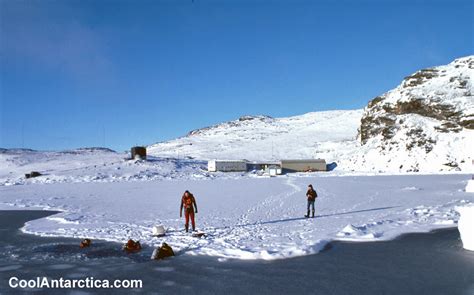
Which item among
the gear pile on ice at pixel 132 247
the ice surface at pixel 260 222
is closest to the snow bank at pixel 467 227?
the ice surface at pixel 260 222

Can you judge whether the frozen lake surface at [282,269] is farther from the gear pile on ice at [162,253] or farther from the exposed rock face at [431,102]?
the exposed rock face at [431,102]

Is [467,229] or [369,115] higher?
[369,115]

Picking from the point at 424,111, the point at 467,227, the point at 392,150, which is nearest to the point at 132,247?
the point at 467,227

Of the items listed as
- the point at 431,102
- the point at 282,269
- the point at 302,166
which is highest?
the point at 431,102

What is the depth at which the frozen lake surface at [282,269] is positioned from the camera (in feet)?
31.1

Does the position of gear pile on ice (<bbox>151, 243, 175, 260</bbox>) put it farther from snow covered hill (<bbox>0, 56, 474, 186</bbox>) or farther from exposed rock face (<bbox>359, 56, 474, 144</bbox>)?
exposed rock face (<bbox>359, 56, 474, 144</bbox>)

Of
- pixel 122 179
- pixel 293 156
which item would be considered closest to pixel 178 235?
pixel 122 179

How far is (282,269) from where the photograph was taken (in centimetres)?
1116

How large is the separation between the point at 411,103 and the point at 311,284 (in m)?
94.7

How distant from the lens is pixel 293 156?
12494cm

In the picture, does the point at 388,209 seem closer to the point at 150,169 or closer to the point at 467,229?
the point at 467,229

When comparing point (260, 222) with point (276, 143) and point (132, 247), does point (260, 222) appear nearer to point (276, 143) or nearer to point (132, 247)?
point (132, 247)

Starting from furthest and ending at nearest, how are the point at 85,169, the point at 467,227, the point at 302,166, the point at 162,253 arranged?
the point at 302,166
the point at 85,169
the point at 467,227
the point at 162,253

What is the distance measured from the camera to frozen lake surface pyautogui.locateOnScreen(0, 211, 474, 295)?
31.1 ft
